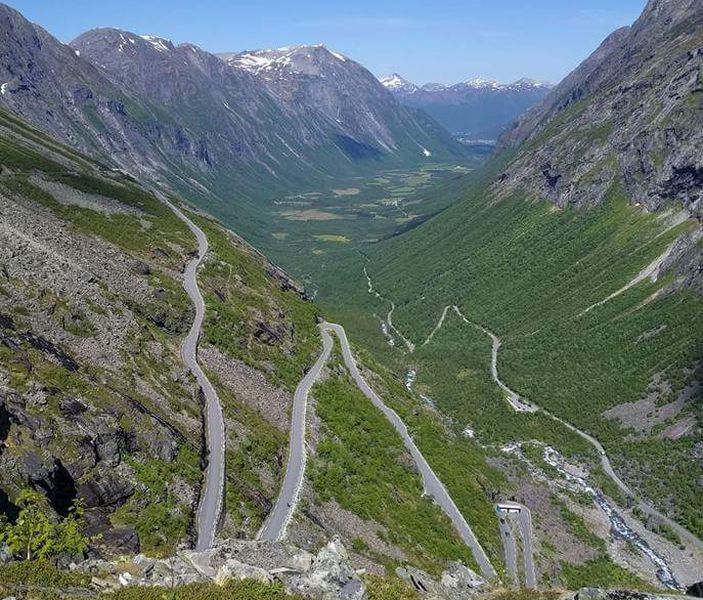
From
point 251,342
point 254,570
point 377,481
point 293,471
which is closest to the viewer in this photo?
point 254,570

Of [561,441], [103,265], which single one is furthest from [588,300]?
[103,265]

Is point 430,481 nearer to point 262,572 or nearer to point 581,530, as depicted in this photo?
point 581,530

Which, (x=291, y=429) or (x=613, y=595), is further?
(x=291, y=429)

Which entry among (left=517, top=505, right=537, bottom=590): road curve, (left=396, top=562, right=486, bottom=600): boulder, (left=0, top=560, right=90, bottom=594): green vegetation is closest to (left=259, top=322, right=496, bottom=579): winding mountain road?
(left=517, top=505, right=537, bottom=590): road curve

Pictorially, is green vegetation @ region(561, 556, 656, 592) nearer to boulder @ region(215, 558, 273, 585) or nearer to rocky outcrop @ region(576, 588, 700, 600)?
rocky outcrop @ region(576, 588, 700, 600)

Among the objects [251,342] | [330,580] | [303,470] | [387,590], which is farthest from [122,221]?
[387,590]

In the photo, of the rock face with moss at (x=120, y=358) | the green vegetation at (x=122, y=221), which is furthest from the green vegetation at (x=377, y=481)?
the green vegetation at (x=122, y=221)
